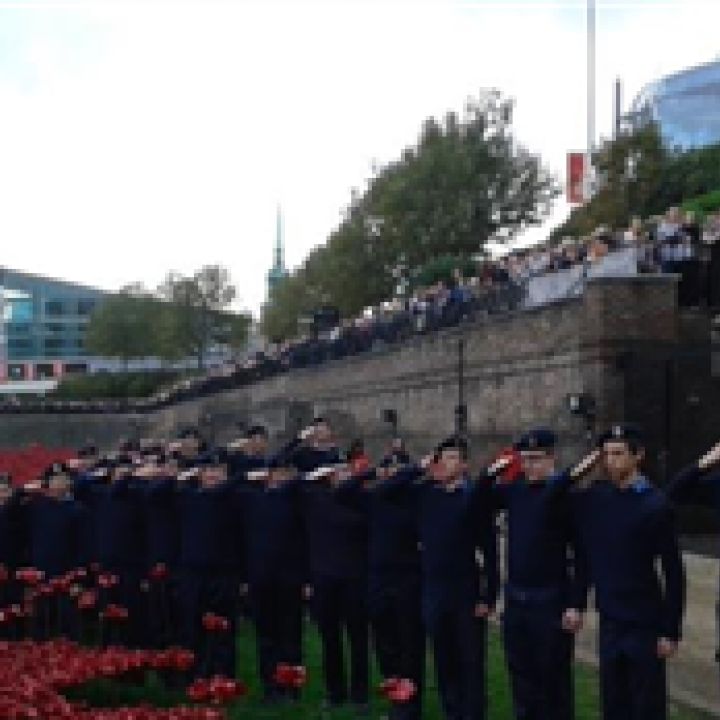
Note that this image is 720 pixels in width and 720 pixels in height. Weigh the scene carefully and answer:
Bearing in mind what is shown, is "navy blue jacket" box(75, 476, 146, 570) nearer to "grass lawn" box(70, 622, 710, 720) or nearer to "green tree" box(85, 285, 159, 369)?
"grass lawn" box(70, 622, 710, 720)

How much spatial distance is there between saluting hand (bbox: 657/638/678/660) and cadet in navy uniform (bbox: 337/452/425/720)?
2.38 meters

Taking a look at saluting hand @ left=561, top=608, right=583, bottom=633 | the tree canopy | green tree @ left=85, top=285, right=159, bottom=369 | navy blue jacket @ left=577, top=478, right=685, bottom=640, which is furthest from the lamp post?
green tree @ left=85, top=285, right=159, bottom=369

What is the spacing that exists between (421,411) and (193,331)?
52.9 m

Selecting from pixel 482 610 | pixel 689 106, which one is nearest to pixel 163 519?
pixel 482 610

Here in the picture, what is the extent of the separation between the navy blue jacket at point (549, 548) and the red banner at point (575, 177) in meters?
38.2

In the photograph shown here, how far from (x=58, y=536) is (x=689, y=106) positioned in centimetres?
5240

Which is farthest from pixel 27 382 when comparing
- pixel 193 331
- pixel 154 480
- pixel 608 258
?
pixel 154 480

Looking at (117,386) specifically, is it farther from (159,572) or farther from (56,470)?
(159,572)

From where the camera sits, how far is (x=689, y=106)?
59.8 metres

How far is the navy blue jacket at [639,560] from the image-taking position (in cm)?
704

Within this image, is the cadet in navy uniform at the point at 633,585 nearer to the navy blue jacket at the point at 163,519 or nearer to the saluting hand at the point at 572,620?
the saluting hand at the point at 572,620

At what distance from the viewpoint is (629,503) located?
283 inches

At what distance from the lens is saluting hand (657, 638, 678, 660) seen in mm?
6980

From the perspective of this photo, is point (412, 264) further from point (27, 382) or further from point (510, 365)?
point (27, 382)
